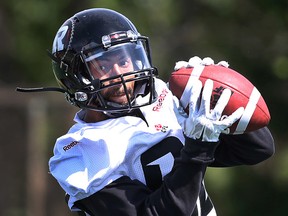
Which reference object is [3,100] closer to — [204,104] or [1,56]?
[1,56]

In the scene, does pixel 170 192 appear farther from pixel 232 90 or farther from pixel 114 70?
pixel 114 70

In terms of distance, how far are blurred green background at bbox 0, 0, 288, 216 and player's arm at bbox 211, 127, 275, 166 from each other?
161 inches

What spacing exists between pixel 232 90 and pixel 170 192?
44cm

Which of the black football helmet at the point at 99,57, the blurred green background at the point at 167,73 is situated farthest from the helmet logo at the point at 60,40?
the blurred green background at the point at 167,73

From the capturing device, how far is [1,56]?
36.7 feet

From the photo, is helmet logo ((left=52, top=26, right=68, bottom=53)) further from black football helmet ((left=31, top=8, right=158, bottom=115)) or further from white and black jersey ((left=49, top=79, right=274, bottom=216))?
white and black jersey ((left=49, top=79, right=274, bottom=216))

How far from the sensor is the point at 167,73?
374 inches

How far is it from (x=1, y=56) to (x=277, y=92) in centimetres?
387

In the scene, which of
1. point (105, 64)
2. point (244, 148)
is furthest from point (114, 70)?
point (244, 148)

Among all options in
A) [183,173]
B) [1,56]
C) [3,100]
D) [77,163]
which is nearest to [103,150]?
[77,163]

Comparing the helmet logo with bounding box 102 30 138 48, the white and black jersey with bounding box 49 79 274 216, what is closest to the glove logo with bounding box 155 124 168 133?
the white and black jersey with bounding box 49 79 274 216

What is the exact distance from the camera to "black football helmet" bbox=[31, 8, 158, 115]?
3414 millimetres

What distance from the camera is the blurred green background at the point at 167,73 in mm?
8500

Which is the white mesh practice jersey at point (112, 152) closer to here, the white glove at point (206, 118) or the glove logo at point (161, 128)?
the glove logo at point (161, 128)
